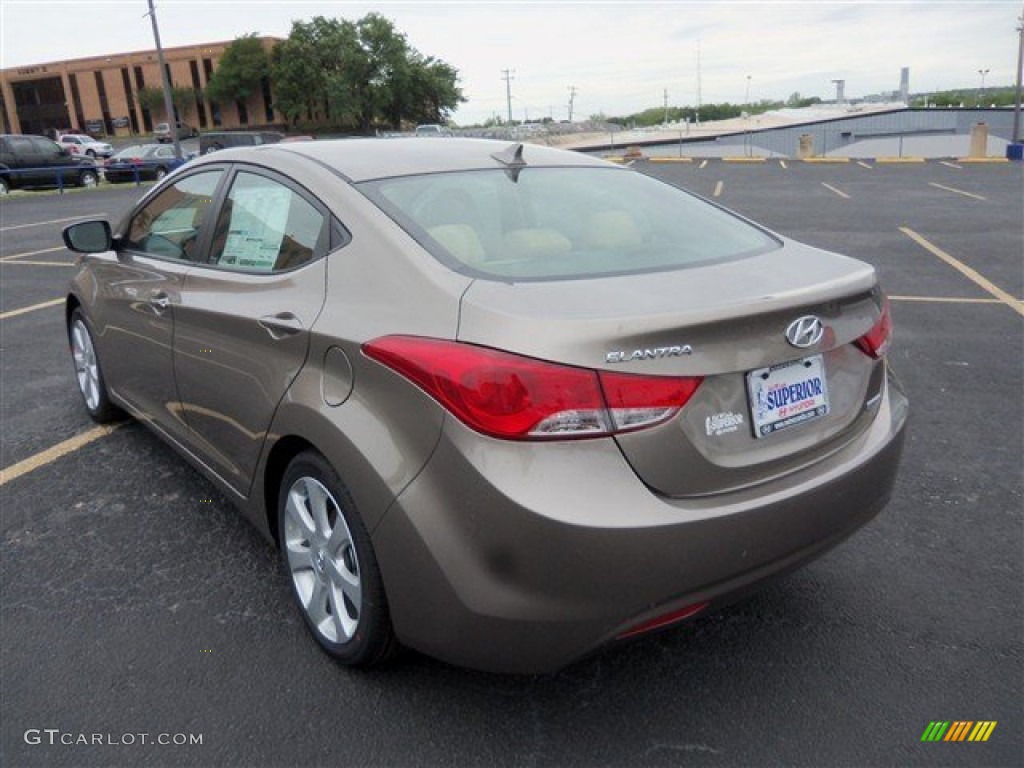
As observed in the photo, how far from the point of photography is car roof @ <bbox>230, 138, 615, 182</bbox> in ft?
9.39

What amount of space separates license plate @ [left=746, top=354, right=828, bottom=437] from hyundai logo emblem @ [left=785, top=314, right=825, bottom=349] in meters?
0.05

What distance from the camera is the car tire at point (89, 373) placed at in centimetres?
456

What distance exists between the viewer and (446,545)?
80.6 inches

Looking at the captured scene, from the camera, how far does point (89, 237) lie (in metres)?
4.02

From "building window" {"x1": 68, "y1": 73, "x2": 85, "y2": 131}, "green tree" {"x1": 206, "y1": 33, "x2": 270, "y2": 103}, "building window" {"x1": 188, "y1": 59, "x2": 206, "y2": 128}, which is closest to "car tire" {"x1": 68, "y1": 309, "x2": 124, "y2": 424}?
"green tree" {"x1": 206, "y1": 33, "x2": 270, "y2": 103}

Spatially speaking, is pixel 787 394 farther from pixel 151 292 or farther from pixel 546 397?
pixel 151 292

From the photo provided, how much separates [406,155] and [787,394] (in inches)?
64.0

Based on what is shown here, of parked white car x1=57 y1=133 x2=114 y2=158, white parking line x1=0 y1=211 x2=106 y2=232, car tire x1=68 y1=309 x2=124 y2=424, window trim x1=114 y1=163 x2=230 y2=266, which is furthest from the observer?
parked white car x1=57 y1=133 x2=114 y2=158

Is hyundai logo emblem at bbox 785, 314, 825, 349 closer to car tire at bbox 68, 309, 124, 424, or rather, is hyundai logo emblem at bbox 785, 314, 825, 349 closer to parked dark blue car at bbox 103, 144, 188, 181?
car tire at bbox 68, 309, 124, 424

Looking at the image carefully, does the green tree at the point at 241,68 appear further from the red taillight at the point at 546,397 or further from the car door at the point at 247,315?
the red taillight at the point at 546,397

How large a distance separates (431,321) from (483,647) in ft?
2.69

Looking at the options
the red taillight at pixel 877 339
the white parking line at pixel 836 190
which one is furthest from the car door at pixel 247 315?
the white parking line at pixel 836 190

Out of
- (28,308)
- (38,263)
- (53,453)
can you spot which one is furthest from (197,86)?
(53,453)

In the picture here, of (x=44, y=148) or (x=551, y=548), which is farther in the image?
(x=44, y=148)
